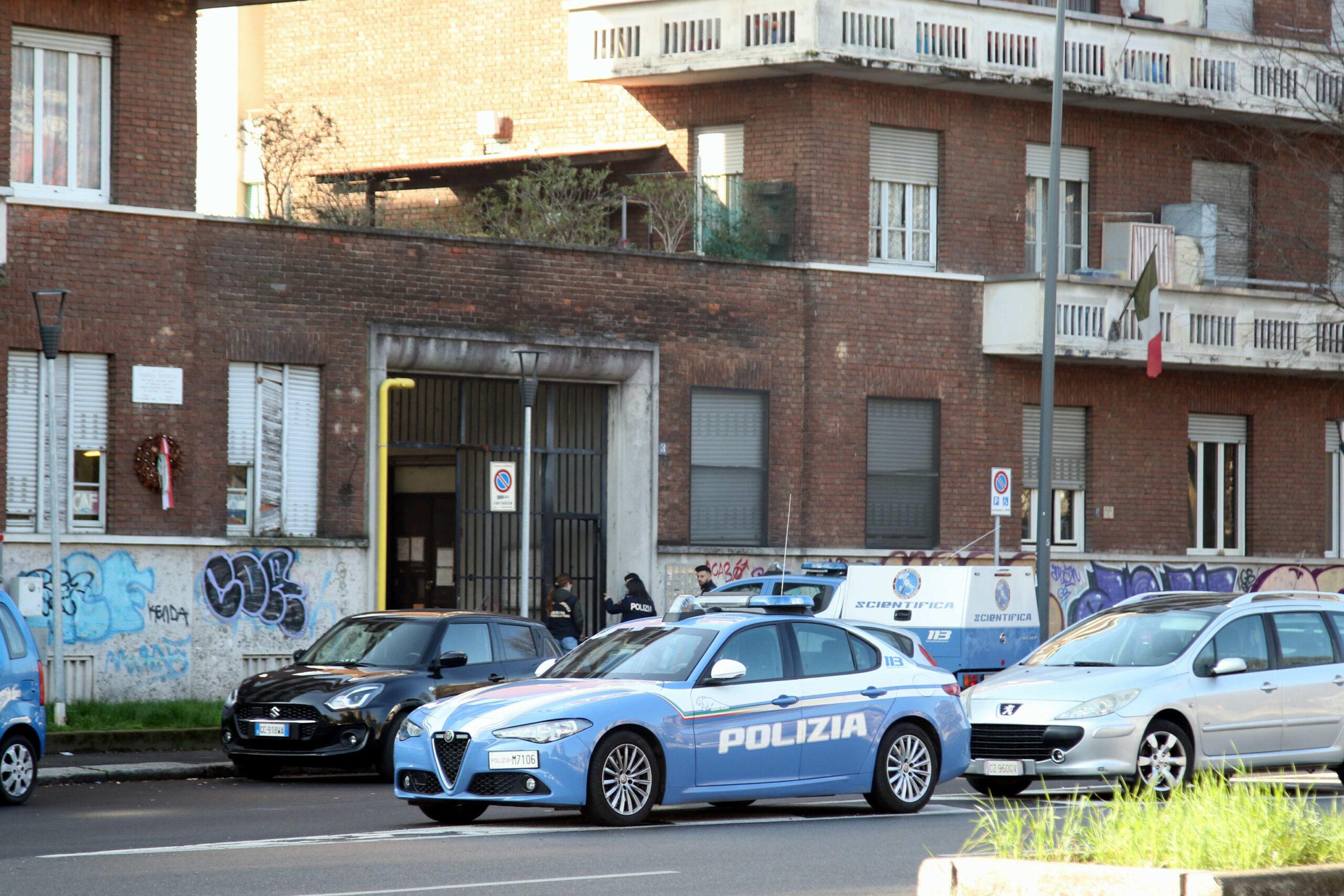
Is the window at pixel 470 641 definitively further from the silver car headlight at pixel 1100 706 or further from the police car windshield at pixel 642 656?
the silver car headlight at pixel 1100 706

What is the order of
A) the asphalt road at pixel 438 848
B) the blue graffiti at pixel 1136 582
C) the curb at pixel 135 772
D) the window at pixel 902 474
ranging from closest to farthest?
1. the asphalt road at pixel 438 848
2. the curb at pixel 135 772
3. the window at pixel 902 474
4. the blue graffiti at pixel 1136 582

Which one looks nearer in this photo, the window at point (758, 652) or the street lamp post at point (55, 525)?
the window at point (758, 652)

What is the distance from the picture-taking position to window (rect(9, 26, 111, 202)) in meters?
22.6

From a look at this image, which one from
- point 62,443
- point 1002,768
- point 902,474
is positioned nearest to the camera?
point 1002,768

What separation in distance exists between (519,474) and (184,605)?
527cm

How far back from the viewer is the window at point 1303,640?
16469mm

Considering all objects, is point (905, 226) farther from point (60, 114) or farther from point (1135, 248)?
point (60, 114)

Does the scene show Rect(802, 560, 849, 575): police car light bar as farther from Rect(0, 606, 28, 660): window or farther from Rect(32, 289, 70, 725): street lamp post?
Rect(0, 606, 28, 660): window

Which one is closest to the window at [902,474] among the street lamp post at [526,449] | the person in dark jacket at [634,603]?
the person in dark jacket at [634,603]

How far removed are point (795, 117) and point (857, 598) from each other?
9.42 meters

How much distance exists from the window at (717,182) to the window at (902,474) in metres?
3.34

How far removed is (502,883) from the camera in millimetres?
10328

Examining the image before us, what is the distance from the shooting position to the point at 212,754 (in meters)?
19.9

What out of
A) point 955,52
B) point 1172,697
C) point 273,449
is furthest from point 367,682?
point 955,52
